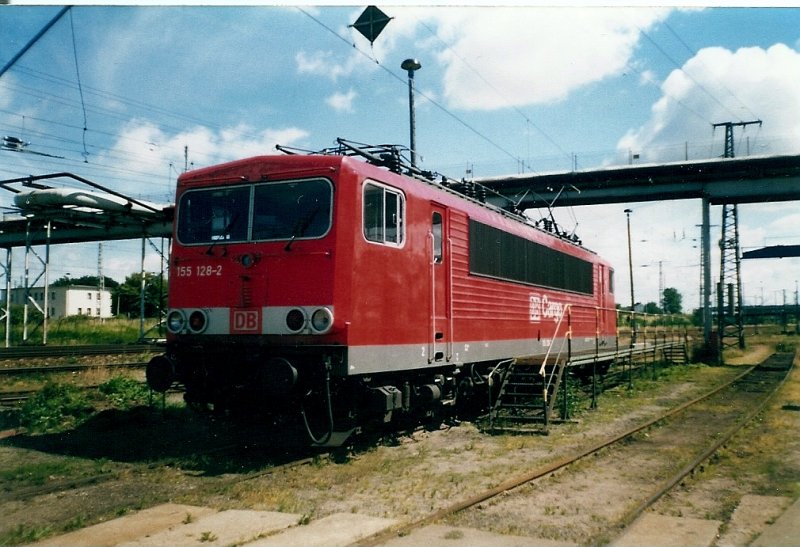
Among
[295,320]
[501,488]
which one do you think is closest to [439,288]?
[295,320]

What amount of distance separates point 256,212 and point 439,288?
10.0 ft

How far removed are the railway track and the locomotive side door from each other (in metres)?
2.45

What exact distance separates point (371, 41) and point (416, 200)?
2.47 metres

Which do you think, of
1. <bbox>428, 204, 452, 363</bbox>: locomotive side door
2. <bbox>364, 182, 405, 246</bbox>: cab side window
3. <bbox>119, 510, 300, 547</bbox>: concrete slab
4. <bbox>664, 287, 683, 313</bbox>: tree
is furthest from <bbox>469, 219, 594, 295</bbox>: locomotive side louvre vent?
<bbox>664, 287, 683, 313</bbox>: tree

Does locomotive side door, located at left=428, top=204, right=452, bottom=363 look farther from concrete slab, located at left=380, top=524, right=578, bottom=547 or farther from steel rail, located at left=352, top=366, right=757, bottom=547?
concrete slab, located at left=380, top=524, right=578, bottom=547

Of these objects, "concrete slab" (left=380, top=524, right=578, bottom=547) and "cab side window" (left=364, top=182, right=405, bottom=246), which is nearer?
"concrete slab" (left=380, top=524, right=578, bottom=547)

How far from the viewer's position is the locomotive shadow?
824 centimetres

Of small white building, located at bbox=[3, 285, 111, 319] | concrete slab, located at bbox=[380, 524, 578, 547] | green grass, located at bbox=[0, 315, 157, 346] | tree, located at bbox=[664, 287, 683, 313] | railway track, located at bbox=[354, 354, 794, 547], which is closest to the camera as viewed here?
concrete slab, located at bbox=[380, 524, 578, 547]

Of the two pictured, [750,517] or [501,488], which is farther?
[501,488]

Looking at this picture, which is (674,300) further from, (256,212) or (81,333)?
(256,212)

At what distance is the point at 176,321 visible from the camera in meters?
8.84

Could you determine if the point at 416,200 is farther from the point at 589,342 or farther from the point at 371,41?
the point at 589,342

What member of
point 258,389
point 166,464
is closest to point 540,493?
point 258,389

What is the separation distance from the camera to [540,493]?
22.5 ft
